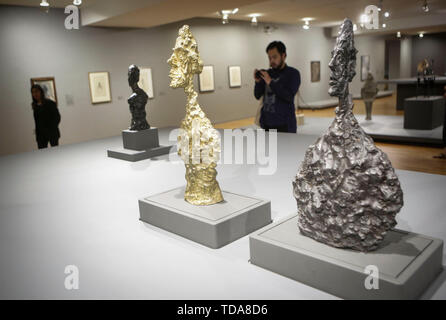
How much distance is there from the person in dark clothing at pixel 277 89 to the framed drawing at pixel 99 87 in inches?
225

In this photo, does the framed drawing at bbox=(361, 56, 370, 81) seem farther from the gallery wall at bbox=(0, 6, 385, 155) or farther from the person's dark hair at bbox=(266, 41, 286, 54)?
the person's dark hair at bbox=(266, 41, 286, 54)

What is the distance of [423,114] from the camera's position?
29.2 feet

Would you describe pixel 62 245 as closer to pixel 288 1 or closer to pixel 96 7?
pixel 96 7

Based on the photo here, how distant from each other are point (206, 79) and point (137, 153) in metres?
7.72

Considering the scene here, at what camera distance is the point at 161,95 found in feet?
36.6

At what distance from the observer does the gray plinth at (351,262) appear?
1680 mm

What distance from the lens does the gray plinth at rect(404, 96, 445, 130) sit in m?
8.86

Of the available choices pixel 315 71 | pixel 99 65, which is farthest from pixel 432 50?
pixel 99 65

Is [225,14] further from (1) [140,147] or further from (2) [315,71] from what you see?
(2) [315,71]

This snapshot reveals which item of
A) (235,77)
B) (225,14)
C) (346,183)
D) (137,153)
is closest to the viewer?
(346,183)

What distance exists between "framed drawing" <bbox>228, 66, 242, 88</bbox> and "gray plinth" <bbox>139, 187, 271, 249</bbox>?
10.6 metres

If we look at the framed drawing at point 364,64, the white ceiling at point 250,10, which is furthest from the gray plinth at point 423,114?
the framed drawing at point 364,64

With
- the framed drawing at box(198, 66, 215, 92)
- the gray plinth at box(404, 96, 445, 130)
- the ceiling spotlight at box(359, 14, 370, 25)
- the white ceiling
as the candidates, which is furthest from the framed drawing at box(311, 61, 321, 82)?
the gray plinth at box(404, 96, 445, 130)
